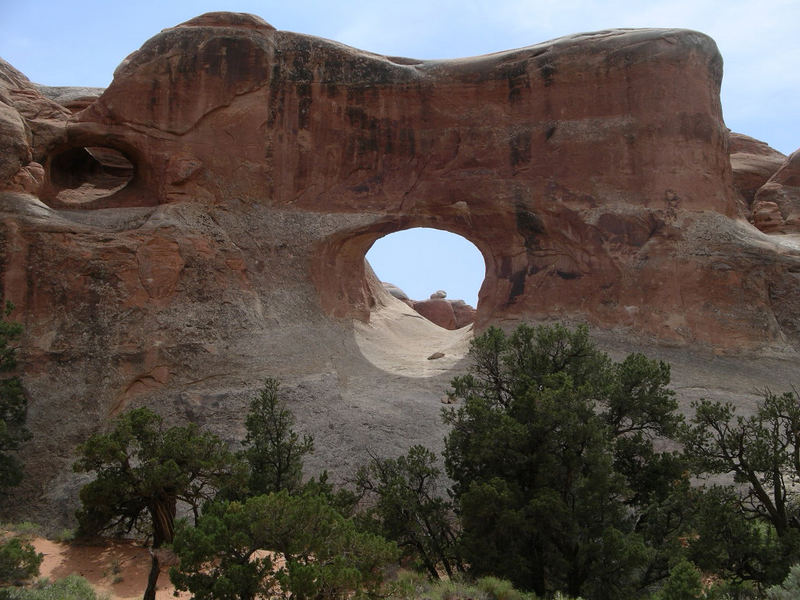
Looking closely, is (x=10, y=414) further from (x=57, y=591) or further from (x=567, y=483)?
(x=567, y=483)

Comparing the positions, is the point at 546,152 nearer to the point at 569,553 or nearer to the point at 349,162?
the point at 349,162

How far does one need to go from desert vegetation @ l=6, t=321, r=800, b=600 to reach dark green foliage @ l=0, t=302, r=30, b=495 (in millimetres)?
92

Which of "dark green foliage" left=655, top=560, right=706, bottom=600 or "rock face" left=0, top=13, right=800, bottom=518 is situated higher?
"rock face" left=0, top=13, right=800, bottom=518

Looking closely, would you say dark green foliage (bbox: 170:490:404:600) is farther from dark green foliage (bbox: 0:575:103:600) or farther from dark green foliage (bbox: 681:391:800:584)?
dark green foliage (bbox: 681:391:800:584)

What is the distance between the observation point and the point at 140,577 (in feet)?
45.8

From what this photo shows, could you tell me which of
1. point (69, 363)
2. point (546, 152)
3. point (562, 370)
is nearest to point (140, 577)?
point (69, 363)

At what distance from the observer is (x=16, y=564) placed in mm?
11766

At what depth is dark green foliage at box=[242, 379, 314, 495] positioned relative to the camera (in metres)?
14.9

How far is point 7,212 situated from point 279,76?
8595mm

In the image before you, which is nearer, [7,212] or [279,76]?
[7,212]

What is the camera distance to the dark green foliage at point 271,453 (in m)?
14.9

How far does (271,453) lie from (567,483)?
5799 mm

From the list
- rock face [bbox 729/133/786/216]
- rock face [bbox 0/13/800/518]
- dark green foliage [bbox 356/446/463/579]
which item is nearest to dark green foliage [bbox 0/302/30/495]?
rock face [bbox 0/13/800/518]

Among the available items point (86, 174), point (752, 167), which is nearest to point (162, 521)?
point (86, 174)
